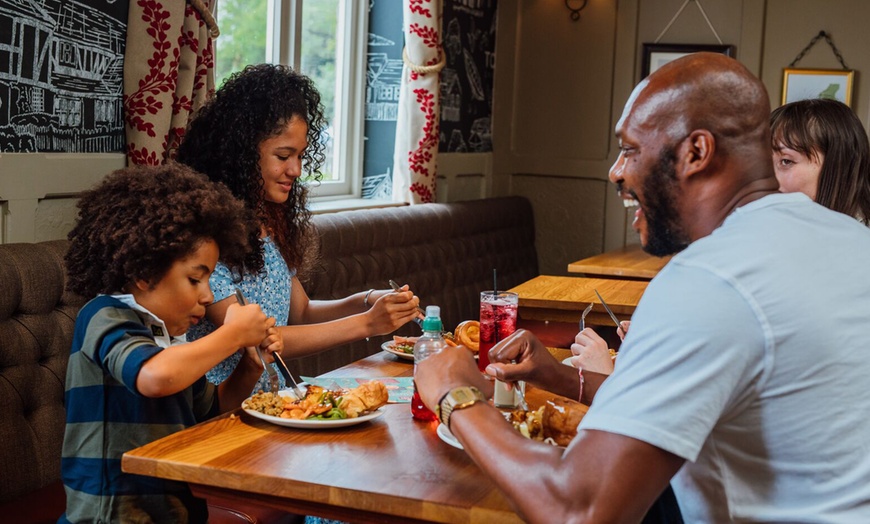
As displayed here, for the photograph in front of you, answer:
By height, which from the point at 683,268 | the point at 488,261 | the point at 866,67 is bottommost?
the point at 488,261

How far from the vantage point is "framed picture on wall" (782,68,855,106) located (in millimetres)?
5773

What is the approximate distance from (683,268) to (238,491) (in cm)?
76

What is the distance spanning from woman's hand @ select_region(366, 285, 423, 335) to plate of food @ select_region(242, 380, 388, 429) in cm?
54

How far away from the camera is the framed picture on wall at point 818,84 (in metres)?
5.77

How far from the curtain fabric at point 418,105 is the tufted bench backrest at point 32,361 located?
262cm

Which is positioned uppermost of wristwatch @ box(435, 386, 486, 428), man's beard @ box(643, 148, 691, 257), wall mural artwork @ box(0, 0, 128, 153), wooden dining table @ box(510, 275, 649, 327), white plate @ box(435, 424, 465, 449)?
wall mural artwork @ box(0, 0, 128, 153)

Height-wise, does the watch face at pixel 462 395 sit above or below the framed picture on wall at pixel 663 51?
below

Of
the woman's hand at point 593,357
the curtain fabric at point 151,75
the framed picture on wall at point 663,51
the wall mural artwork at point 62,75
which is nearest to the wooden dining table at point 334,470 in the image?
the woman's hand at point 593,357

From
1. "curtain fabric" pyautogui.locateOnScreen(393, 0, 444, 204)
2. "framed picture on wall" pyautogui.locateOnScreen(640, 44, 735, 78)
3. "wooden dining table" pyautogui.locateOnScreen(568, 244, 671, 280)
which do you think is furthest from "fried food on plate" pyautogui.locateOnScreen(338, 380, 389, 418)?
"framed picture on wall" pyautogui.locateOnScreen(640, 44, 735, 78)

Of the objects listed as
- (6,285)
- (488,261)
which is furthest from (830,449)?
(488,261)

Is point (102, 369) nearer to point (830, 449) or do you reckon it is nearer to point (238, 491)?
point (238, 491)

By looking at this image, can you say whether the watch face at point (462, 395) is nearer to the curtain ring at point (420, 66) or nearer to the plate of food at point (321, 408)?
the plate of food at point (321, 408)

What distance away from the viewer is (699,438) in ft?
3.74

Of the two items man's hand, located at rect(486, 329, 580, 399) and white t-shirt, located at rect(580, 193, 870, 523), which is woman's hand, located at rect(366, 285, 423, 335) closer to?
man's hand, located at rect(486, 329, 580, 399)
